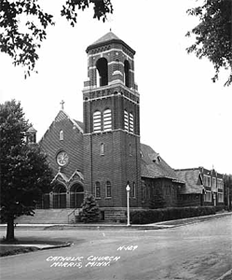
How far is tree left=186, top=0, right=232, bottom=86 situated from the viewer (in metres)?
9.43

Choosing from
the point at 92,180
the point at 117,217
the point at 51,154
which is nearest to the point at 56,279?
the point at 117,217

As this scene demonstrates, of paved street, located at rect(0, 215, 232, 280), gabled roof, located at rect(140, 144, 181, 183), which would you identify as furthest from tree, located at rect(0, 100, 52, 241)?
gabled roof, located at rect(140, 144, 181, 183)

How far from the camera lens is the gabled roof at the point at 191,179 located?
62.1 m

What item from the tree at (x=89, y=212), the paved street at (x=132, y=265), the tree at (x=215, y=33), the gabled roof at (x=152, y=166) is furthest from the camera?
the gabled roof at (x=152, y=166)

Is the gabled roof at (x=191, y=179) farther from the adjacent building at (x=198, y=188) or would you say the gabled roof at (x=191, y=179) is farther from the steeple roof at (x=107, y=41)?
the steeple roof at (x=107, y=41)

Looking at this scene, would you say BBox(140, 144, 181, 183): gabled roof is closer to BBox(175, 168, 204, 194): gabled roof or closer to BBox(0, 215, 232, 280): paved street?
BBox(175, 168, 204, 194): gabled roof

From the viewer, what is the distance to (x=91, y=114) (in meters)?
46.6

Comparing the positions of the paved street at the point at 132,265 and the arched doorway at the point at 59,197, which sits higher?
the arched doorway at the point at 59,197

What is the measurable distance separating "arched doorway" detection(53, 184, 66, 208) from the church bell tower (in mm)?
3757

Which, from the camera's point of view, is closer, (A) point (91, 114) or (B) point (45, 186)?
(B) point (45, 186)

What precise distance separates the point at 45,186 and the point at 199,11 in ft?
52.7

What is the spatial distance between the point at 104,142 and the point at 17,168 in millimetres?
23033

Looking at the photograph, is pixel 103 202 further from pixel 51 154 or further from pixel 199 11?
pixel 199 11

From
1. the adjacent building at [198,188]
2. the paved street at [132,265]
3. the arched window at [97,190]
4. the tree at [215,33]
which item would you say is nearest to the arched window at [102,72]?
the arched window at [97,190]
